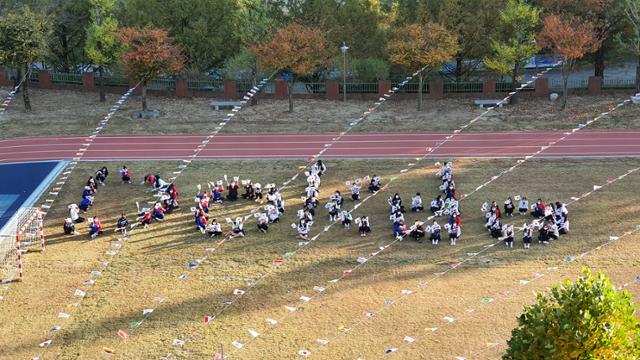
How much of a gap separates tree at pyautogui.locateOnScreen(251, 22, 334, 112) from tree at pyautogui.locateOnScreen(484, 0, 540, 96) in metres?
10.6

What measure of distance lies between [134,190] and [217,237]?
25.3 ft

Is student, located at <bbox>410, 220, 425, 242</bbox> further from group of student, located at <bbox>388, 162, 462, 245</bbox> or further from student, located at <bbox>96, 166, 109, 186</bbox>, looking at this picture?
student, located at <bbox>96, 166, 109, 186</bbox>

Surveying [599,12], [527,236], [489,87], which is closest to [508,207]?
[527,236]

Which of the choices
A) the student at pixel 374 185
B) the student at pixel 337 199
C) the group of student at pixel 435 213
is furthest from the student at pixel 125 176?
the group of student at pixel 435 213

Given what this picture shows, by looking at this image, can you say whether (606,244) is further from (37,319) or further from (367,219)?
(37,319)

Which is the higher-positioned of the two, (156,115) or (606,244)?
(156,115)

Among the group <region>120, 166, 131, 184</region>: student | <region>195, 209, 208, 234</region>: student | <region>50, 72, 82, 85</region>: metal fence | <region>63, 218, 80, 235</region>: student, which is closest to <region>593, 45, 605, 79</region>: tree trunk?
<region>120, 166, 131, 184</region>: student

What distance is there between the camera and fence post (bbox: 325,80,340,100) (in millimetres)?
52469

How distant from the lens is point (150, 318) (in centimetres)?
2473

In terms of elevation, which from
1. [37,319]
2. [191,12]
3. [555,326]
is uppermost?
[191,12]

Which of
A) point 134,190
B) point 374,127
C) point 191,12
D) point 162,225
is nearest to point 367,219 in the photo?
point 162,225

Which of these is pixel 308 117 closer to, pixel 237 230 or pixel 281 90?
pixel 281 90

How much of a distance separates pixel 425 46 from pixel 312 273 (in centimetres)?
2388

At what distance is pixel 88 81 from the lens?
55812 millimetres
